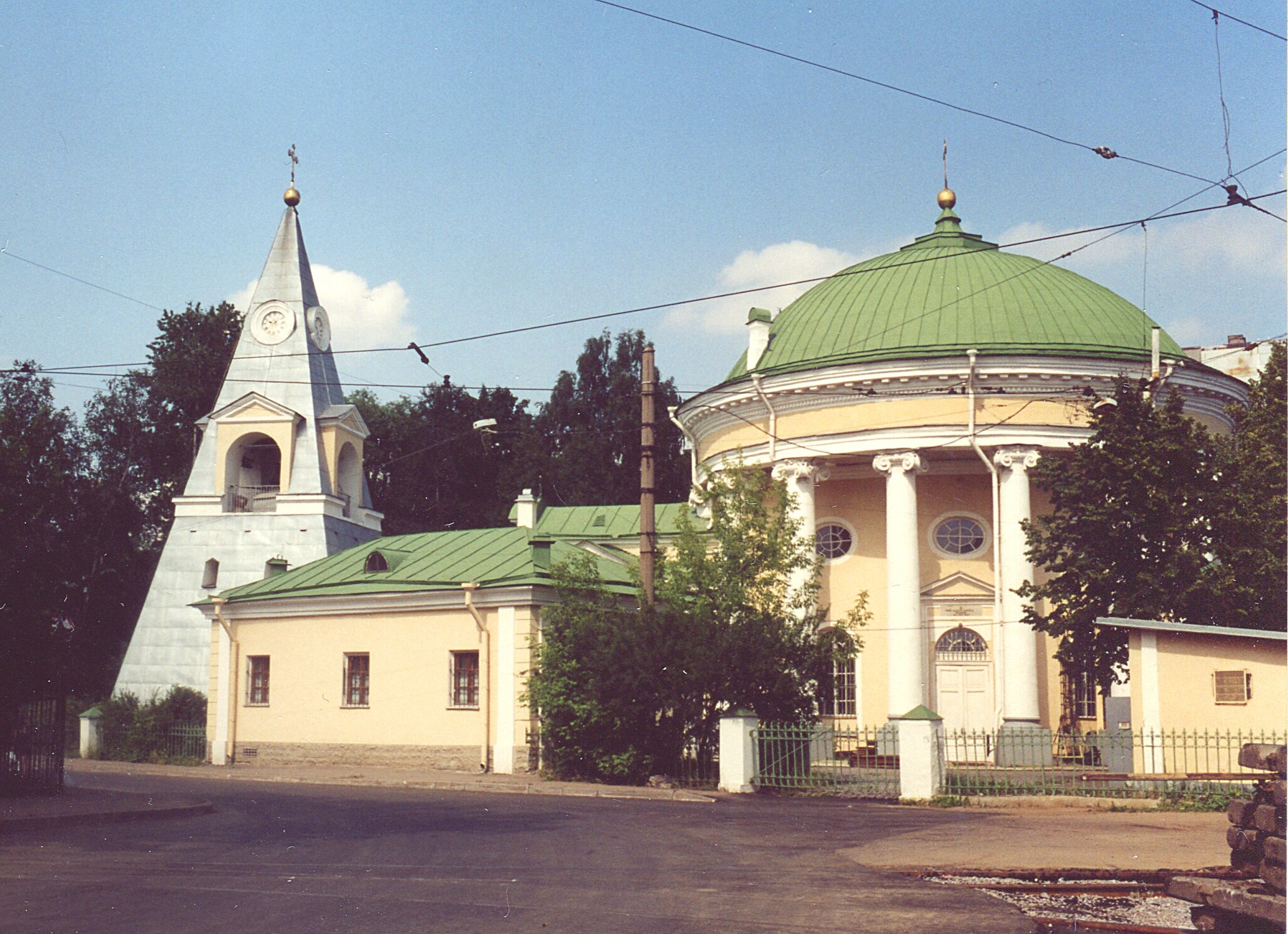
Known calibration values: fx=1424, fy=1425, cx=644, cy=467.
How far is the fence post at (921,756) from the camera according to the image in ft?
66.4

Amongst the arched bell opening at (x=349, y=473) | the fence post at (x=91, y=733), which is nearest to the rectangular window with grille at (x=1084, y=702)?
the arched bell opening at (x=349, y=473)

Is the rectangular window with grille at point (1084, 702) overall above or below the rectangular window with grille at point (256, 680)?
below

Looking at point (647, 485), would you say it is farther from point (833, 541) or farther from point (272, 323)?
point (272, 323)

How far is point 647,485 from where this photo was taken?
78.2 feet

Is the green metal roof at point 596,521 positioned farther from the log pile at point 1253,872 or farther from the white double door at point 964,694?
the log pile at point 1253,872

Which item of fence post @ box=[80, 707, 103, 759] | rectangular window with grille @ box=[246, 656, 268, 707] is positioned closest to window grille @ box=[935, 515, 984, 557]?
rectangular window with grille @ box=[246, 656, 268, 707]

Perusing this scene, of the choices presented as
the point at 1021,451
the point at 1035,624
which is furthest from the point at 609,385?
the point at 1035,624

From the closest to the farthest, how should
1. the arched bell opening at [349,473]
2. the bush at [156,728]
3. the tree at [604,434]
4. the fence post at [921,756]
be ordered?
1. the fence post at [921,756]
2. the bush at [156,728]
3. the arched bell opening at [349,473]
4. the tree at [604,434]

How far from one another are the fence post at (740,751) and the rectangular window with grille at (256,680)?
1335 cm

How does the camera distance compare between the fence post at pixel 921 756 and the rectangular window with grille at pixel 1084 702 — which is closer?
the fence post at pixel 921 756

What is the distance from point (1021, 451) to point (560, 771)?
37.4 feet

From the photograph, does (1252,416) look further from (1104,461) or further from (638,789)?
(638,789)

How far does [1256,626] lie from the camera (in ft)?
75.8

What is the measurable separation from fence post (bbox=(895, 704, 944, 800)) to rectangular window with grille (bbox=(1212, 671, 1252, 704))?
3972 millimetres
